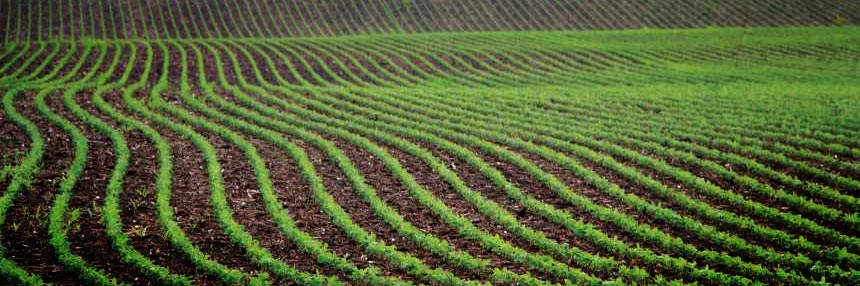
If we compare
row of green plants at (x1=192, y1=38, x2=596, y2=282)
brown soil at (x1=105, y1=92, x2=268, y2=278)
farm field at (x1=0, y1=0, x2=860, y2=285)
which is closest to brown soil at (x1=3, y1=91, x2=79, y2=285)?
farm field at (x1=0, y1=0, x2=860, y2=285)

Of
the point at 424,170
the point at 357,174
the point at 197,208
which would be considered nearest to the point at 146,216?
the point at 197,208

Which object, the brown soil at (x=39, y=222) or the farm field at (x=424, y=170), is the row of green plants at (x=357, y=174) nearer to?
the farm field at (x=424, y=170)

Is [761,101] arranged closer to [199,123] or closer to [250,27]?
[199,123]

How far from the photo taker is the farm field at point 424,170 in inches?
334

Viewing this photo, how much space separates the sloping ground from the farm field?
1100cm

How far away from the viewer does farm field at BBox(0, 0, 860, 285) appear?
8477mm

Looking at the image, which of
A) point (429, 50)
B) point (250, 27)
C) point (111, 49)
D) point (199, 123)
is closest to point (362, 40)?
point (429, 50)

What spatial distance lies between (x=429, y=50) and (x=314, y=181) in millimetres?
19588

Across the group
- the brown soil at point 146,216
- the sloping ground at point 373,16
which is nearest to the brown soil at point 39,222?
the brown soil at point 146,216

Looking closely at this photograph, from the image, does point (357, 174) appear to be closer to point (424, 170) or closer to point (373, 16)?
point (424, 170)

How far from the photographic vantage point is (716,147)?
13.9 m

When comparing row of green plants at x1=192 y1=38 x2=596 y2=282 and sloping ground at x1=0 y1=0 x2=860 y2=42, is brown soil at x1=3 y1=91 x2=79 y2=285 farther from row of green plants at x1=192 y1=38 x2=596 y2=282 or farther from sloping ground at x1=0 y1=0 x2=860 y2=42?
sloping ground at x1=0 y1=0 x2=860 y2=42

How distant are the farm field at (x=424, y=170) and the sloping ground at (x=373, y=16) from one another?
36.1ft

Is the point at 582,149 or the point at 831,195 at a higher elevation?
the point at 582,149
